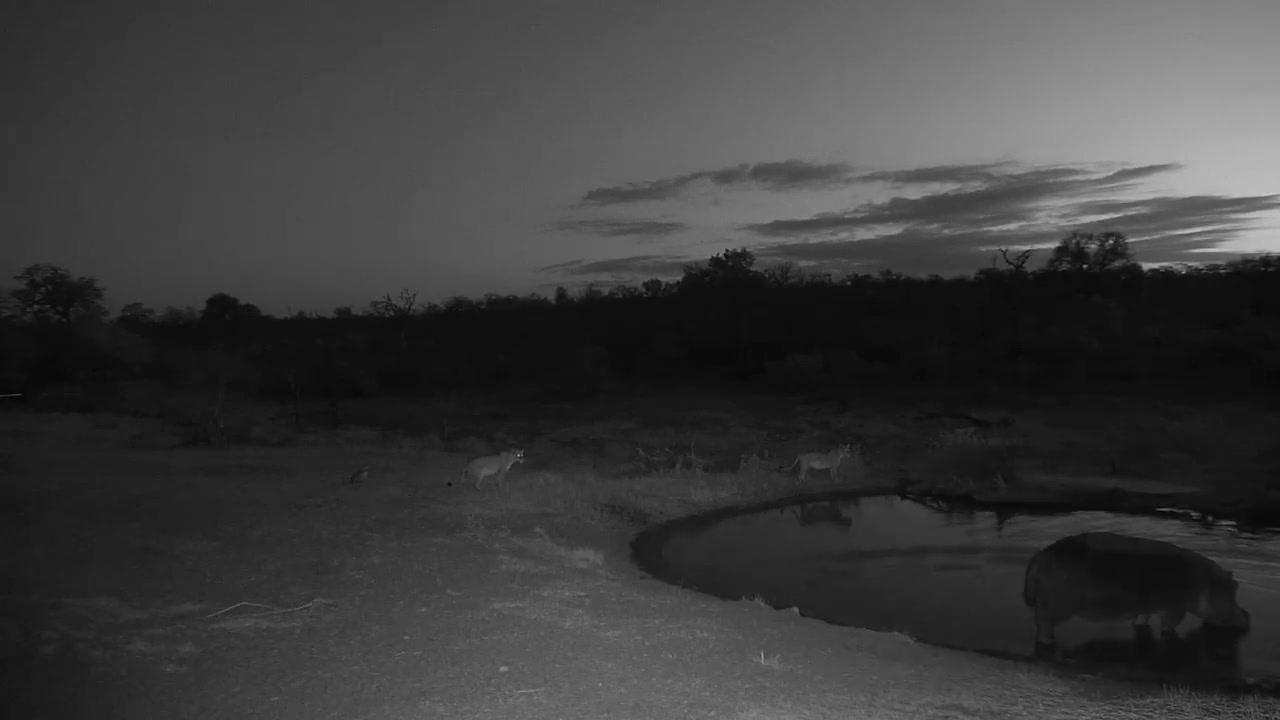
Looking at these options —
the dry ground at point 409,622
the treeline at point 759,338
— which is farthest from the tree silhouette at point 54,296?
the dry ground at point 409,622

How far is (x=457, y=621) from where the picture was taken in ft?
24.9

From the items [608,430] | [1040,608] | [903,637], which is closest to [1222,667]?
[1040,608]

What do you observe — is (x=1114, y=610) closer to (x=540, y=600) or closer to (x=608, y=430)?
(x=540, y=600)

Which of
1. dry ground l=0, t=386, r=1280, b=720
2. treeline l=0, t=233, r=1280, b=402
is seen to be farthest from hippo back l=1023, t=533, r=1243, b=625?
treeline l=0, t=233, r=1280, b=402

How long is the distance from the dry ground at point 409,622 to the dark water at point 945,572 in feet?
3.33

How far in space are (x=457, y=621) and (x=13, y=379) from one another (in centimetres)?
3335

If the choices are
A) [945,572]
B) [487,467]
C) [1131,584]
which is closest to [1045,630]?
[1131,584]

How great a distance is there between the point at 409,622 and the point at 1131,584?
6.16m

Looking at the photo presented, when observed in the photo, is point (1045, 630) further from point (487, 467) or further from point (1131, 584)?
point (487, 467)

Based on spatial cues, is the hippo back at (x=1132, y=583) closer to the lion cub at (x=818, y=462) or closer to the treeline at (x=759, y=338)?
the lion cub at (x=818, y=462)

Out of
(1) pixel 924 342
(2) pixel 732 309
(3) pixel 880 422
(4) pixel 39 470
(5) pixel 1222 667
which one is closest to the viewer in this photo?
(5) pixel 1222 667

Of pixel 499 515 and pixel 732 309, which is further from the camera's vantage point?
pixel 732 309

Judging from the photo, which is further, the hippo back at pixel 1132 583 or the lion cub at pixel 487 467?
the lion cub at pixel 487 467

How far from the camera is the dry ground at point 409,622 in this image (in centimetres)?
585
